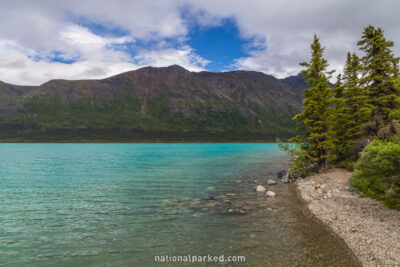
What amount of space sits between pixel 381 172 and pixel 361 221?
13.0 ft

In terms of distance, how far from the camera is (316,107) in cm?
3394

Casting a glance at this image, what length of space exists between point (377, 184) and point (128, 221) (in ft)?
74.2

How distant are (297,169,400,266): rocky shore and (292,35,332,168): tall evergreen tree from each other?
437 inches

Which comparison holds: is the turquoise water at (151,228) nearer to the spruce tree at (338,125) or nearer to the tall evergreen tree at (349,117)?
the spruce tree at (338,125)

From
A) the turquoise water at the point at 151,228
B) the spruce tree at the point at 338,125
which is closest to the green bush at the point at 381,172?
the turquoise water at the point at 151,228

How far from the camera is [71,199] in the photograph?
2553 cm

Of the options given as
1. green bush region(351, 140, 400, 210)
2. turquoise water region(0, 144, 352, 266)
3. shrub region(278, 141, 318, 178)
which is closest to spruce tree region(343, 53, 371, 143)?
shrub region(278, 141, 318, 178)

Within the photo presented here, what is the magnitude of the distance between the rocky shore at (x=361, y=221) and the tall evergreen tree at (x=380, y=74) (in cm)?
1429

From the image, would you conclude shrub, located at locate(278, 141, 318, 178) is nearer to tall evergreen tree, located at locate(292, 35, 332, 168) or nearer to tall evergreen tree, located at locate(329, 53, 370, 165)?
tall evergreen tree, located at locate(292, 35, 332, 168)

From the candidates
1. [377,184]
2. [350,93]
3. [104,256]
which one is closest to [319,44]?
[350,93]

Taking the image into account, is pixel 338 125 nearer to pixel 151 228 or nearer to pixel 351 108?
pixel 351 108

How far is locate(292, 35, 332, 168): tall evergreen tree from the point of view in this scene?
34.3 m

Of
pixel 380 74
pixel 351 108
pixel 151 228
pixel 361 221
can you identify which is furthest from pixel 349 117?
pixel 151 228

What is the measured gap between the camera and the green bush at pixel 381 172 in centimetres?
1442
